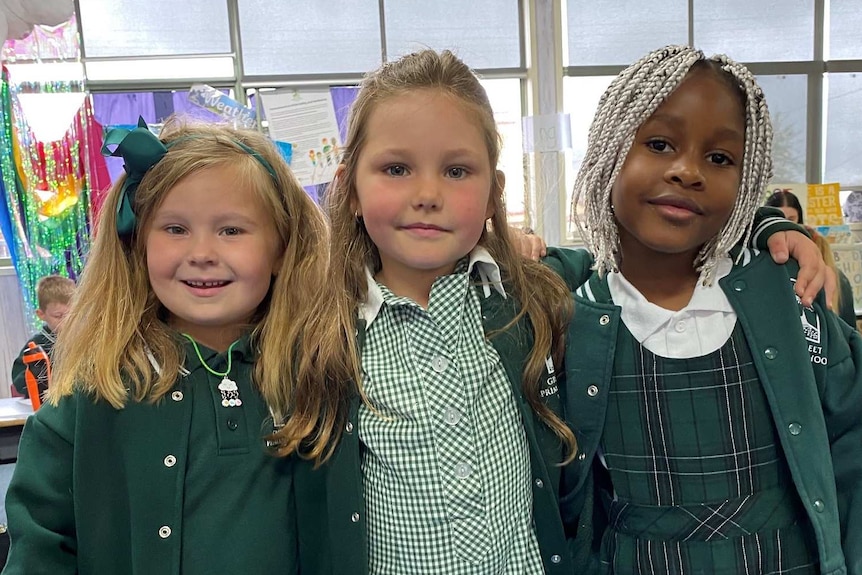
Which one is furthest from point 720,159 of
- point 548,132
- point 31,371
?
point 31,371

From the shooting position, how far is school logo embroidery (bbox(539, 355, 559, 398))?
118 centimetres

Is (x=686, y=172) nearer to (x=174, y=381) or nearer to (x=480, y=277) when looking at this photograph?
(x=480, y=277)

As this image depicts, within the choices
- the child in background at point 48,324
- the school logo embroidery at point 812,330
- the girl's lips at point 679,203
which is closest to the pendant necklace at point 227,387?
the girl's lips at point 679,203

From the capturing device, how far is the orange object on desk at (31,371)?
8.38 ft

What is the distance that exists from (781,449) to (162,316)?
3.98 feet

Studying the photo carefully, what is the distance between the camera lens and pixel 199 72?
4246mm

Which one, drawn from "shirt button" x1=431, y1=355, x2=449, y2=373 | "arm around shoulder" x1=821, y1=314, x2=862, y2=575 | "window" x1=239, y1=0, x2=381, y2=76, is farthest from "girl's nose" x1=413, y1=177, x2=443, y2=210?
"window" x1=239, y1=0, x2=381, y2=76

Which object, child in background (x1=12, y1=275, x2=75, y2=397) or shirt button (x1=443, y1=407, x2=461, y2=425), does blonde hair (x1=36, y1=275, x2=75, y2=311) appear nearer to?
child in background (x1=12, y1=275, x2=75, y2=397)

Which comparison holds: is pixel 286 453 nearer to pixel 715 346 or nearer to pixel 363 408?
pixel 363 408

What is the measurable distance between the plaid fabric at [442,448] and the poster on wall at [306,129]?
2475mm

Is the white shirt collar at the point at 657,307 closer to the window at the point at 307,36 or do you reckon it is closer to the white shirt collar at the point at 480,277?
the white shirt collar at the point at 480,277

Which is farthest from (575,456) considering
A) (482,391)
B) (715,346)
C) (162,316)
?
(162,316)

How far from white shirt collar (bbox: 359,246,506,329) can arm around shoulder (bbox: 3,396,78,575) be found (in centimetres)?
55

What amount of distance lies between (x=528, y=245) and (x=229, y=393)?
71 cm
